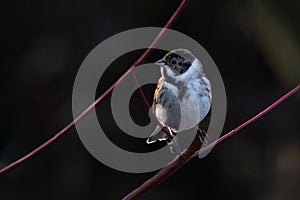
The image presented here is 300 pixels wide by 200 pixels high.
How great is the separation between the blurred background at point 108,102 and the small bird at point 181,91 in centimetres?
176

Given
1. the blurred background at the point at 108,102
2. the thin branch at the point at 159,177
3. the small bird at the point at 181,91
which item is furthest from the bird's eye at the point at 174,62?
the blurred background at the point at 108,102

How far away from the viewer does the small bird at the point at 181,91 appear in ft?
4.53

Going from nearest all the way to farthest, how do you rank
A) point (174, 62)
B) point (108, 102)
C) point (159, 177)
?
point (159, 177) < point (174, 62) < point (108, 102)

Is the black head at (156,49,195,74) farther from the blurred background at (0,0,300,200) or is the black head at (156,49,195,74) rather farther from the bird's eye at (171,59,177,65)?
the blurred background at (0,0,300,200)

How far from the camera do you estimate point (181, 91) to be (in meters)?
1.43

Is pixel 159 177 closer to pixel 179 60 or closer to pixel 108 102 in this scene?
pixel 179 60

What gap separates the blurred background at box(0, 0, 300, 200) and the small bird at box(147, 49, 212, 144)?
5.78 feet

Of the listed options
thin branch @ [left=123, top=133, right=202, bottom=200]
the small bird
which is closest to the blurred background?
the small bird

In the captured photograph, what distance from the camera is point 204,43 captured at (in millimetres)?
3316

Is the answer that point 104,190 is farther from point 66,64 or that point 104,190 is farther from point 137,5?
point 137,5

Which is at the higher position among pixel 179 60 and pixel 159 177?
pixel 179 60

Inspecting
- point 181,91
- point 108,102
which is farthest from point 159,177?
point 108,102

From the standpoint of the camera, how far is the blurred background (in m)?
3.30

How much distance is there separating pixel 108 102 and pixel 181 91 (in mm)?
1886
